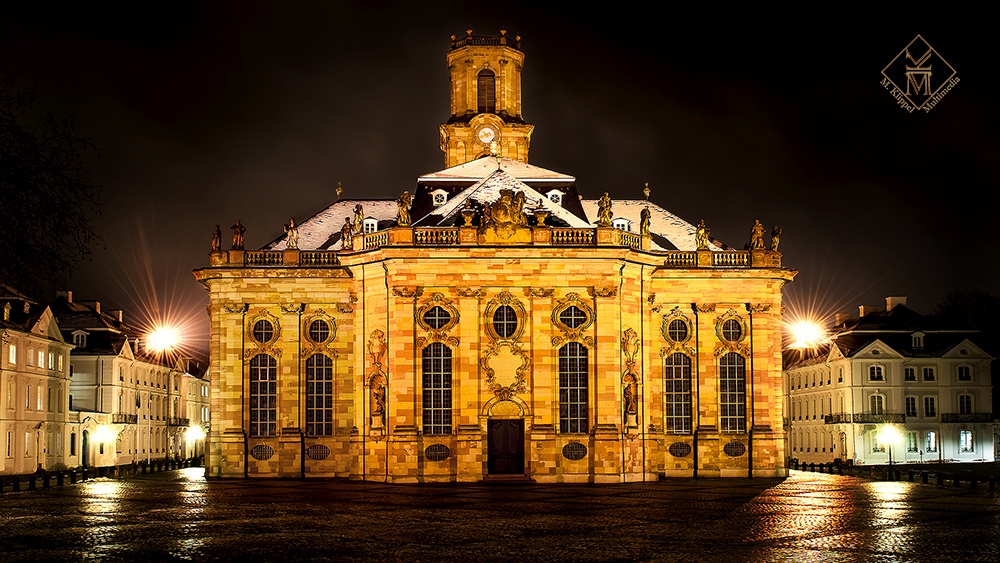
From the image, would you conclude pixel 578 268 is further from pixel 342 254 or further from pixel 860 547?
pixel 860 547

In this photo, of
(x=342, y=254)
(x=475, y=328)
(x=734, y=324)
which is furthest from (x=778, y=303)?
(x=342, y=254)

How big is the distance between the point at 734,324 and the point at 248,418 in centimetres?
2411

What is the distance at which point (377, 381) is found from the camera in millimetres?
52094

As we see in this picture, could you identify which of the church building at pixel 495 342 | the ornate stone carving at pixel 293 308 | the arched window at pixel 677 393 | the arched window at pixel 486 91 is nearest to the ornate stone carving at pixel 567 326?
the church building at pixel 495 342

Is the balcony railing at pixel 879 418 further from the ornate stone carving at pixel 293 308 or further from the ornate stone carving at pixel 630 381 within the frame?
the ornate stone carving at pixel 293 308

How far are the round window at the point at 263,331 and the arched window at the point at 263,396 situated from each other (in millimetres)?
821

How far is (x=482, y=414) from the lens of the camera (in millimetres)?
51406

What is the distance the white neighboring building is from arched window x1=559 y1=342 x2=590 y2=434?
43.2 metres

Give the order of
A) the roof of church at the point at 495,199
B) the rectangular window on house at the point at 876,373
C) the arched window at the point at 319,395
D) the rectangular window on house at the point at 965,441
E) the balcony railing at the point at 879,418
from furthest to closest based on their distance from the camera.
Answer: the rectangular window on house at the point at 876,373 → the rectangular window on house at the point at 965,441 → the balcony railing at the point at 879,418 → the arched window at the point at 319,395 → the roof of church at the point at 495,199

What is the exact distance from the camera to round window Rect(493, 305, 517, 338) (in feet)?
171

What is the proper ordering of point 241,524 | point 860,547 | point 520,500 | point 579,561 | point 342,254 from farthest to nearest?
point 342,254 → point 520,500 → point 241,524 → point 860,547 → point 579,561

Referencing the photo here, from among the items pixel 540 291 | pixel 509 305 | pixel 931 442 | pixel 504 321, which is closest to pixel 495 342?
pixel 504 321

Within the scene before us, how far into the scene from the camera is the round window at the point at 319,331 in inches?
2266

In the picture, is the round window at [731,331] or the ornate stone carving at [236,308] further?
the round window at [731,331]
